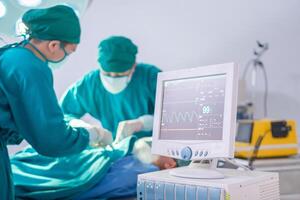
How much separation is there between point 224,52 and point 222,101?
5.75 ft

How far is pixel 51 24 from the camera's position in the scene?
1302 millimetres

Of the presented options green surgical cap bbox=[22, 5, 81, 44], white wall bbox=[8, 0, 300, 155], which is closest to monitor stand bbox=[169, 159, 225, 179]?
green surgical cap bbox=[22, 5, 81, 44]

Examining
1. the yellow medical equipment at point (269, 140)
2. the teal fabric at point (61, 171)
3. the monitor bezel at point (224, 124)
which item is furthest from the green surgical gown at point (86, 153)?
the yellow medical equipment at point (269, 140)

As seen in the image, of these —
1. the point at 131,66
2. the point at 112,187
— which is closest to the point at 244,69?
the point at 131,66

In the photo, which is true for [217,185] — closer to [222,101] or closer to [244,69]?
[222,101]

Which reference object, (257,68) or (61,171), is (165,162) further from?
(257,68)

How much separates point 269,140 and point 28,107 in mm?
1224

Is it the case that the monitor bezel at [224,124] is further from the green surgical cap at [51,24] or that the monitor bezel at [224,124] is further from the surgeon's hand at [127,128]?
Result: the surgeon's hand at [127,128]

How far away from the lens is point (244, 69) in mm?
2682

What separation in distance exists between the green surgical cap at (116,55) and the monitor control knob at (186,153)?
85cm

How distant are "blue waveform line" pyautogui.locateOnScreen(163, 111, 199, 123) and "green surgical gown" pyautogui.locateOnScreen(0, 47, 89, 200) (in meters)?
0.33

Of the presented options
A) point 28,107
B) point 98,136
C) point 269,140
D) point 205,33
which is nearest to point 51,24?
point 28,107

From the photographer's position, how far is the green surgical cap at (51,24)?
1301 mm

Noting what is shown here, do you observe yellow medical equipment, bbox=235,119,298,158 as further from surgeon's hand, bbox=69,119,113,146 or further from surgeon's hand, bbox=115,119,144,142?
surgeon's hand, bbox=69,119,113,146
